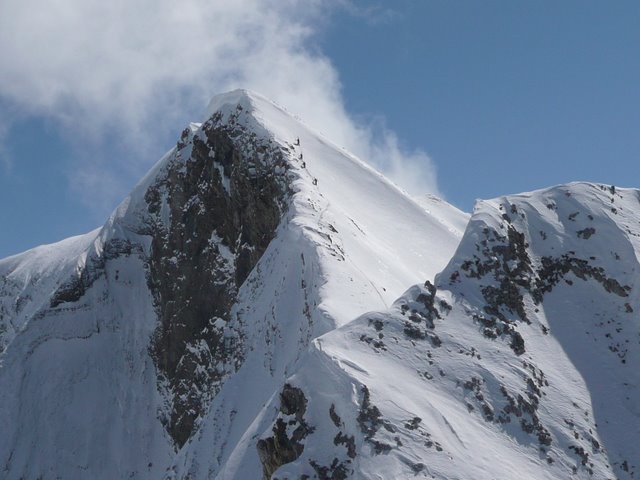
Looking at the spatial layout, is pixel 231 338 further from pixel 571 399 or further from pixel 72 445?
pixel 571 399

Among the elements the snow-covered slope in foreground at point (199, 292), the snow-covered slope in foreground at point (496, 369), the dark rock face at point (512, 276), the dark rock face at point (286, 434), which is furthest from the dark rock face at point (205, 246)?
the dark rock face at point (286, 434)

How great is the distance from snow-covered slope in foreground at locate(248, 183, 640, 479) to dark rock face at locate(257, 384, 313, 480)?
0.04 m

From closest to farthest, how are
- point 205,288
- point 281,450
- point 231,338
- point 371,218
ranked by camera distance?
point 281,450 < point 231,338 < point 371,218 < point 205,288

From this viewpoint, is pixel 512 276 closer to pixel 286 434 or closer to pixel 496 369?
pixel 496 369

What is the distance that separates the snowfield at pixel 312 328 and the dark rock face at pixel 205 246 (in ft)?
0.66

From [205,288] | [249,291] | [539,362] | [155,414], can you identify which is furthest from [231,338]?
[539,362]

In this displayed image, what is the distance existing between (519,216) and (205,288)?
33.3 meters

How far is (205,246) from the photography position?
67.8 metres

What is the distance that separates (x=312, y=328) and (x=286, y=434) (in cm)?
1180

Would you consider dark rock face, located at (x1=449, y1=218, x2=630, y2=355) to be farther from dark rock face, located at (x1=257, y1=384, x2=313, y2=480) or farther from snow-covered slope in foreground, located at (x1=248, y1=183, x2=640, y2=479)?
dark rock face, located at (x1=257, y1=384, x2=313, y2=480)

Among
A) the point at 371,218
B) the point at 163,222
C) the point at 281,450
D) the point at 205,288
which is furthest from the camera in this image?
the point at 163,222

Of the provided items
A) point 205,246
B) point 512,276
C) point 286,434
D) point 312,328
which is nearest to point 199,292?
point 205,246

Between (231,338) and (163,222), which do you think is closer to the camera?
(231,338)

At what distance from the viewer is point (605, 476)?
28.5 metres
